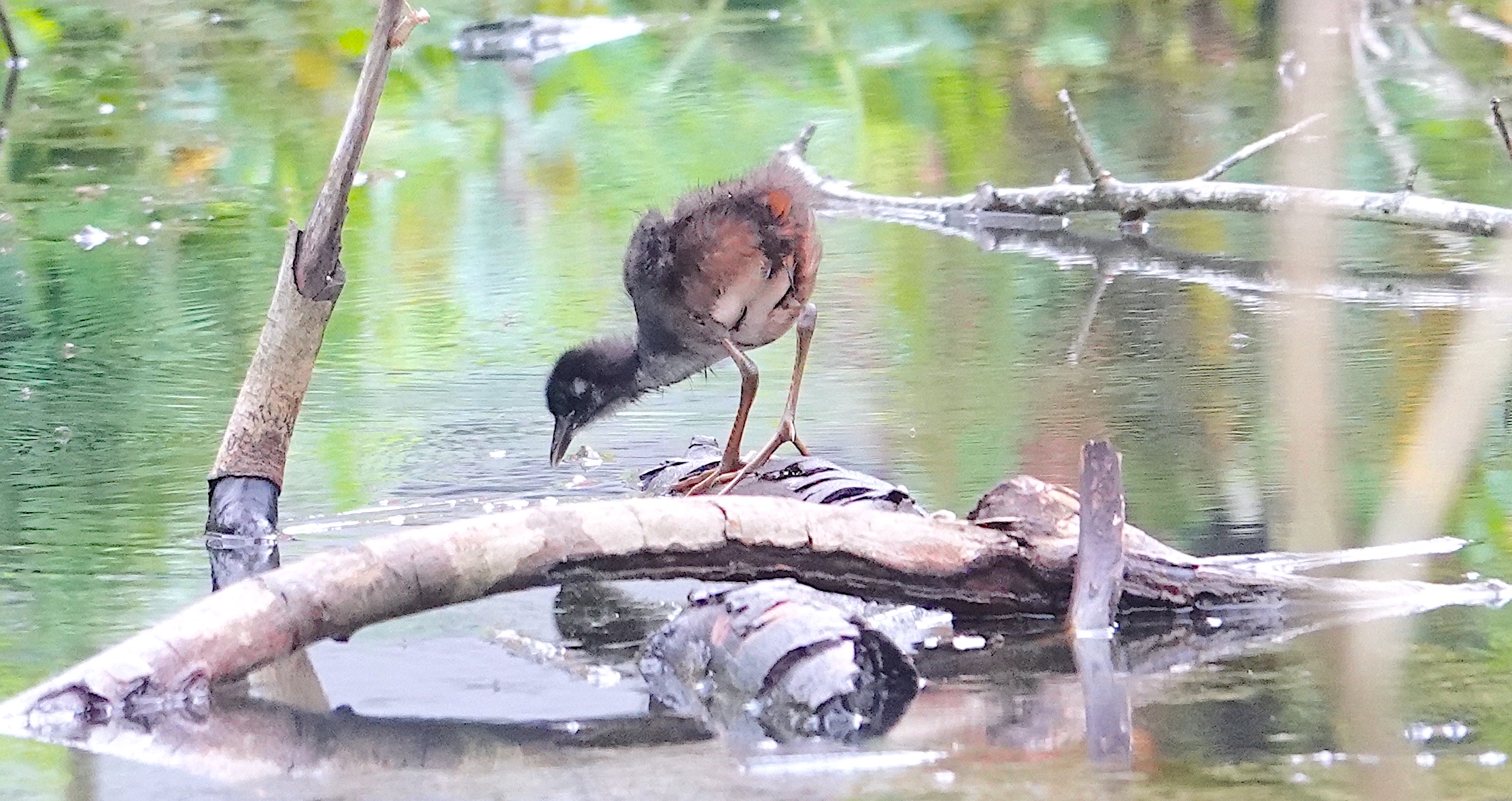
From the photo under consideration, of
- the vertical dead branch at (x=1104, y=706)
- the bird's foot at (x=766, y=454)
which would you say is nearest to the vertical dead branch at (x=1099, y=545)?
the vertical dead branch at (x=1104, y=706)

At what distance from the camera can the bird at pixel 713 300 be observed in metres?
4.82

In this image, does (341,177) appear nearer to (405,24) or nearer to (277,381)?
(405,24)

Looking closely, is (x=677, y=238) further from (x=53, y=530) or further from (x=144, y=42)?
(x=144, y=42)

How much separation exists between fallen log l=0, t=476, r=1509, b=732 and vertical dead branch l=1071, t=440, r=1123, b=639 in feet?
0.30

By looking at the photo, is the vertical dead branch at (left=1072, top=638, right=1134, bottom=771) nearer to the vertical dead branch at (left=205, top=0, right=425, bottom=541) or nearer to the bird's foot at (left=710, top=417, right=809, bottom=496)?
the bird's foot at (left=710, top=417, right=809, bottom=496)

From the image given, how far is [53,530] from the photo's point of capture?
4.74 m

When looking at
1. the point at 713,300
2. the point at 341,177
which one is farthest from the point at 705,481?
the point at 341,177

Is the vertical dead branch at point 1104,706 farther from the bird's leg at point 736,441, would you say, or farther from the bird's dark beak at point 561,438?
the bird's dark beak at point 561,438

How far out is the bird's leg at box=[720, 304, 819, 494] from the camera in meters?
4.68

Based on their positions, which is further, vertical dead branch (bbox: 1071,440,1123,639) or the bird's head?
the bird's head

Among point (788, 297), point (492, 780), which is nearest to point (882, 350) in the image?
point (788, 297)

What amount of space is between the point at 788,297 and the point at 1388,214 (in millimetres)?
2947

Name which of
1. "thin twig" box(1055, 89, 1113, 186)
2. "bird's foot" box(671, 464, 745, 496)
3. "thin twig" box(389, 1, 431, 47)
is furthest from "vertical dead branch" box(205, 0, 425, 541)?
"thin twig" box(1055, 89, 1113, 186)

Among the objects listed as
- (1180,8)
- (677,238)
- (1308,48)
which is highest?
(1308,48)
